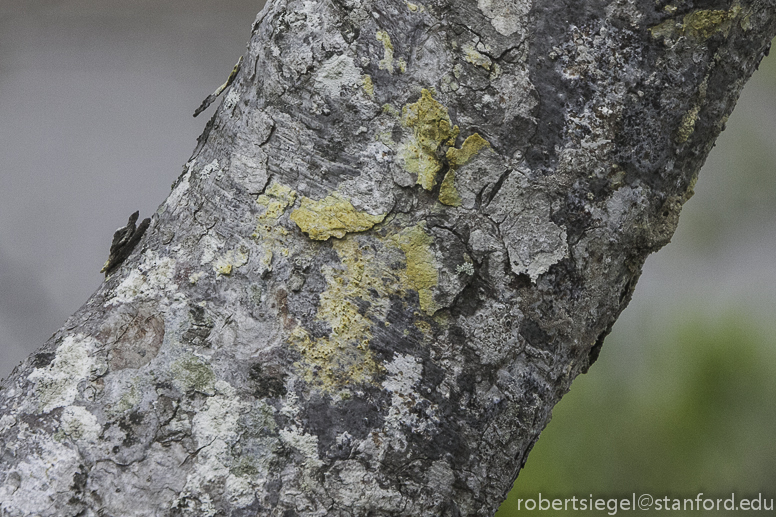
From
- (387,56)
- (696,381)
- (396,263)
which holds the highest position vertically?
(696,381)

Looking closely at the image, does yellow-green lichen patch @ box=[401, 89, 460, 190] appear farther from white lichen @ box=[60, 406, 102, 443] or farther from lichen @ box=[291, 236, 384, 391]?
white lichen @ box=[60, 406, 102, 443]

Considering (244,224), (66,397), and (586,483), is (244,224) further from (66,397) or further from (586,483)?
(586,483)

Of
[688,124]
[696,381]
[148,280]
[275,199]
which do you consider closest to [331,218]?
[275,199]

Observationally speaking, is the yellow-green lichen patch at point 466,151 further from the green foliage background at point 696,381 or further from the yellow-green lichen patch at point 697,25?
the green foliage background at point 696,381

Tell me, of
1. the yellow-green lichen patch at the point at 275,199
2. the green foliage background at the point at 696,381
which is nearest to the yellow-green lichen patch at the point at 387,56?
the yellow-green lichen patch at the point at 275,199

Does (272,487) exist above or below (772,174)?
below

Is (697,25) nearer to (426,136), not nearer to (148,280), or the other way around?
(426,136)

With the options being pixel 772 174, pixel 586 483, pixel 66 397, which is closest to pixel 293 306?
pixel 66 397

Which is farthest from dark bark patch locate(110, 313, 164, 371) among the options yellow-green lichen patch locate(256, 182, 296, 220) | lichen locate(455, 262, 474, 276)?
lichen locate(455, 262, 474, 276)
